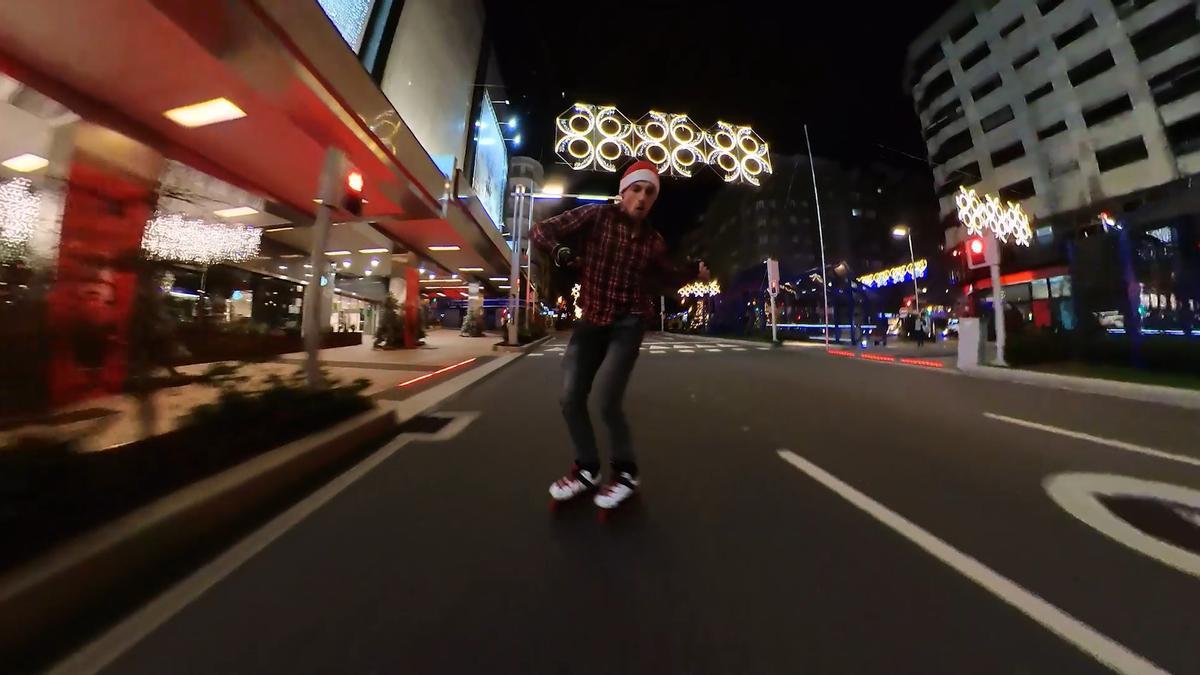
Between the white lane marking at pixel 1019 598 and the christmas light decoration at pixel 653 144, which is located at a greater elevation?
the christmas light decoration at pixel 653 144

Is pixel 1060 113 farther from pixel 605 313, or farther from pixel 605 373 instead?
pixel 605 373

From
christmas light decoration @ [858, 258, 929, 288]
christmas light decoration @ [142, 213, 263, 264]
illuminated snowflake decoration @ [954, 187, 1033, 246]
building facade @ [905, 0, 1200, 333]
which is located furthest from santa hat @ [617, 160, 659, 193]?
christmas light decoration @ [858, 258, 929, 288]

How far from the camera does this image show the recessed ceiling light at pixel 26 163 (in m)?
7.37

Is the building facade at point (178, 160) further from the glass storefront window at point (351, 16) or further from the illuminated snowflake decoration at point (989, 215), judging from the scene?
the illuminated snowflake decoration at point (989, 215)

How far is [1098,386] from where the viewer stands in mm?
8578

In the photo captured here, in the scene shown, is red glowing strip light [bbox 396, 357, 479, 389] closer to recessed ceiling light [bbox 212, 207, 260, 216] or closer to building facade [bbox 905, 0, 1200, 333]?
recessed ceiling light [bbox 212, 207, 260, 216]

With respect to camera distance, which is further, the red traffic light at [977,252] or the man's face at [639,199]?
the red traffic light at [977,252]

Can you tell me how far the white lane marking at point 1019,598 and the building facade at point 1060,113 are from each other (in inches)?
886

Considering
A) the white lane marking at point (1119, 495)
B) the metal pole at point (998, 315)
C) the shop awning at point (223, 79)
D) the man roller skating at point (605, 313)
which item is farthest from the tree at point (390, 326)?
the metal pole at point (998, 315)

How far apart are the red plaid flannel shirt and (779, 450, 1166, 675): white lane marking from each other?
5.97ft

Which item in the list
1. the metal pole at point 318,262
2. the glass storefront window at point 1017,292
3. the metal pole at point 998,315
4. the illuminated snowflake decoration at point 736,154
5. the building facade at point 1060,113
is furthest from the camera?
the glass storefront window at point 1017,292

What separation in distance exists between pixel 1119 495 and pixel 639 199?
3663 mm

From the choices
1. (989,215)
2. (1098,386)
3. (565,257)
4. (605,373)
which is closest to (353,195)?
(565,257)

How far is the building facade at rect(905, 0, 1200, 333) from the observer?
2769 centimetres
